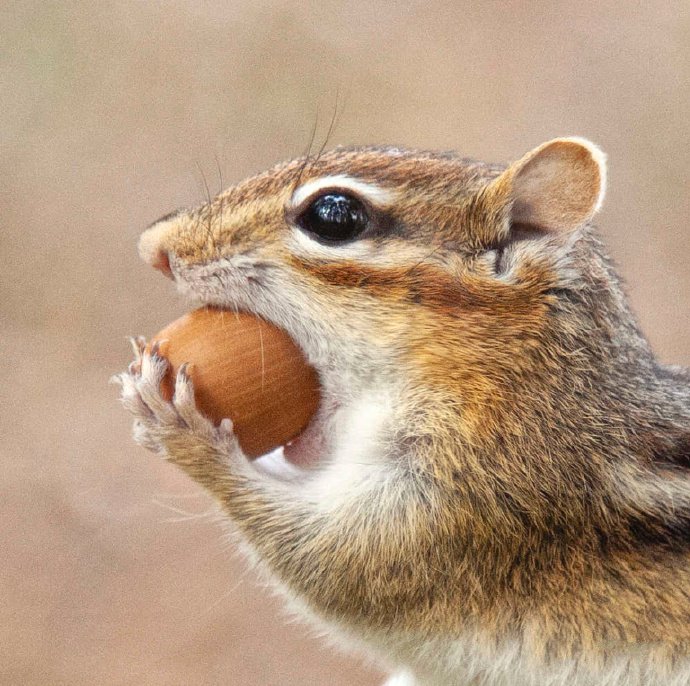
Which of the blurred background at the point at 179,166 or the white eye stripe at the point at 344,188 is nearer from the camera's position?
the white eye stripe at the point at 344,188

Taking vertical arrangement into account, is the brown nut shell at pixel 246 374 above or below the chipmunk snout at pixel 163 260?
below

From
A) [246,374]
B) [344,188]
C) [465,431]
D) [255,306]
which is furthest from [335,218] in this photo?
[465,431]

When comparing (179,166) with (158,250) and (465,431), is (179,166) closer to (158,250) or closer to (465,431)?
(158,250)

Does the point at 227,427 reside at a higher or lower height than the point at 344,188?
lower

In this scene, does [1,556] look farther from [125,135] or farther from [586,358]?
[586,358]

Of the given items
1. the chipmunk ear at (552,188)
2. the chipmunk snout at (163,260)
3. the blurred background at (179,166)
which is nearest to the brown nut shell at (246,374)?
the chipmunk snout at (163,260)

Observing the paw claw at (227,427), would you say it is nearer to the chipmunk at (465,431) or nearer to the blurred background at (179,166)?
the chipmunk at (465,431)

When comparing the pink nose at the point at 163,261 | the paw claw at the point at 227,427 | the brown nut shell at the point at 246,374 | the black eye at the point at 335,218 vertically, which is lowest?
the paw claw at the point at 227,427
